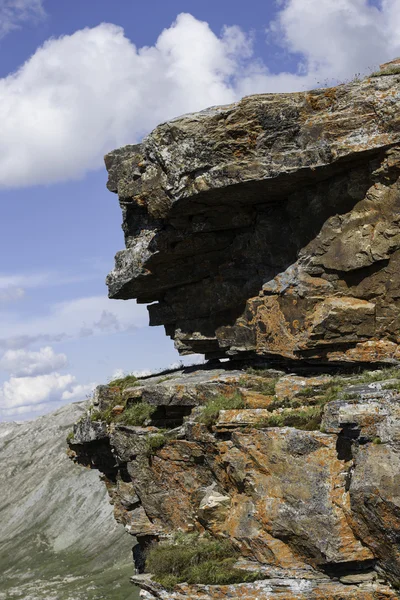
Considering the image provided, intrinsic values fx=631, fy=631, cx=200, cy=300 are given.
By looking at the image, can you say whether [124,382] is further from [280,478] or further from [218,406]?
[280,478]

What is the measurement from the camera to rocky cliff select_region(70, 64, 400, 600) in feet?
71.4

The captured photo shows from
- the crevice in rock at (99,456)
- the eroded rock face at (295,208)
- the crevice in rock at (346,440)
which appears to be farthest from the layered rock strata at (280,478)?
the crevice in rock at (99,456)

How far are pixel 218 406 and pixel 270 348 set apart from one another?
3.76m

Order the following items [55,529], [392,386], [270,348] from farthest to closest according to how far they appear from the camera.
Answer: [55,529]
[270,348]
[392,386]

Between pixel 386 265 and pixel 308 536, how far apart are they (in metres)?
11.6

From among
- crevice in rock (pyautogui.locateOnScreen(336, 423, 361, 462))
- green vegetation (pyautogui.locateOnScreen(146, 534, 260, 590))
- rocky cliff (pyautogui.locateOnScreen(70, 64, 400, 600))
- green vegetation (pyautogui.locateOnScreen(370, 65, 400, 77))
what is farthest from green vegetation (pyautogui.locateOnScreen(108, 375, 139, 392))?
green vegetation (pyautogui.locateOnScreen(370, 65, 400, 77))

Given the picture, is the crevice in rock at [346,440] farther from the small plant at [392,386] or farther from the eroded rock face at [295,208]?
the eroded rock face at [295,208]

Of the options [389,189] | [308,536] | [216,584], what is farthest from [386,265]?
[216,584]

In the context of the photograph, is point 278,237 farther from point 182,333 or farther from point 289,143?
point 182,333

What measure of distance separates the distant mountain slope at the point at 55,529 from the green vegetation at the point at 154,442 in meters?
47.5

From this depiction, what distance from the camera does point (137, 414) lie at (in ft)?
107

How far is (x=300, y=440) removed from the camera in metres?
23.2

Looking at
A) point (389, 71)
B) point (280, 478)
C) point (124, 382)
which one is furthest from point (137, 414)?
point (389, 71)

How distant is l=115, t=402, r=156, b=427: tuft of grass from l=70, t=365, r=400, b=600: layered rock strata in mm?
274
